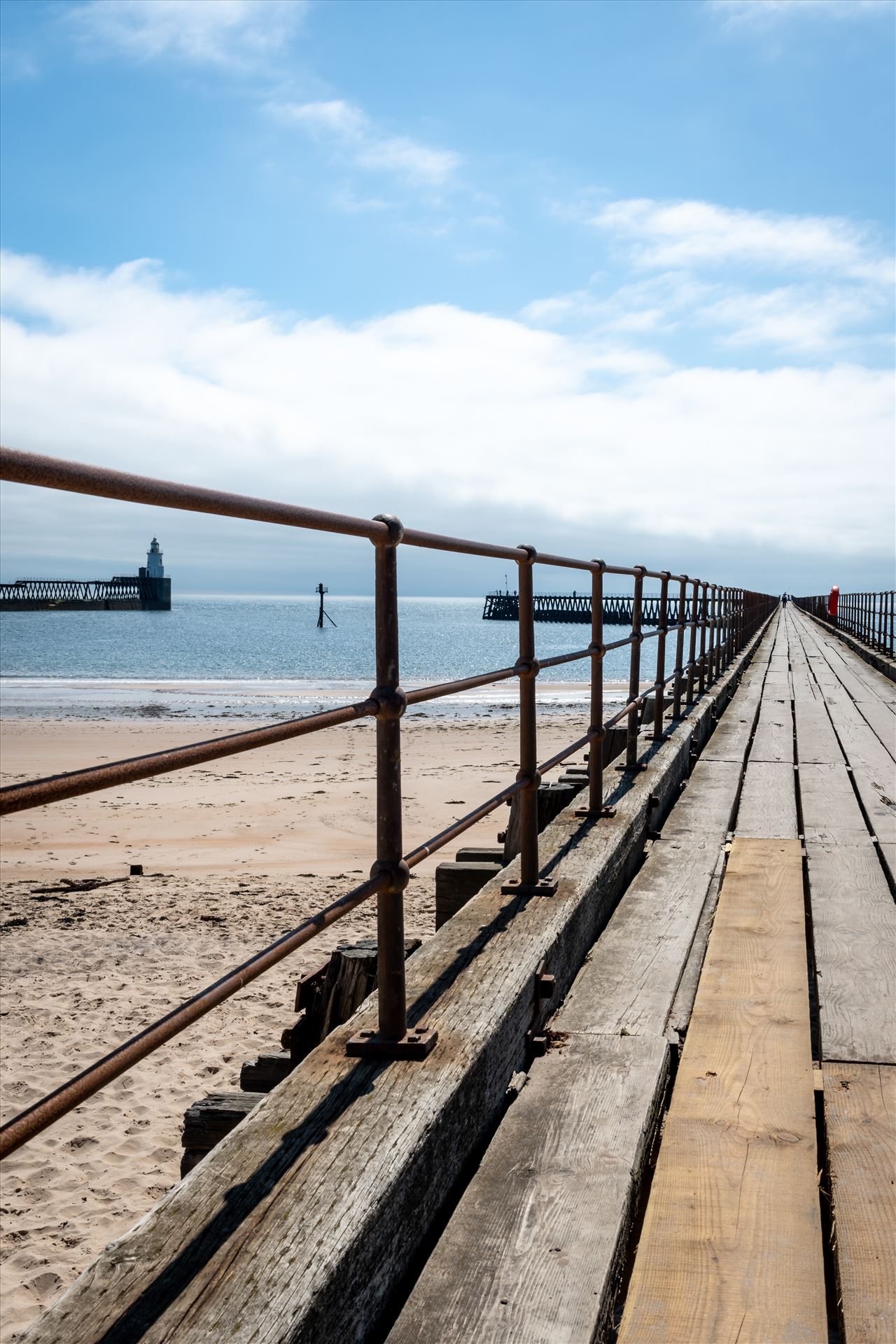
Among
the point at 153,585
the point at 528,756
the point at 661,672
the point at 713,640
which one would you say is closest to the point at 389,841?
the point at 528,756

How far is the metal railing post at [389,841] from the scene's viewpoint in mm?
1934

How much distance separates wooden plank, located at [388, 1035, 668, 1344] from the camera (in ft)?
→ 4.87

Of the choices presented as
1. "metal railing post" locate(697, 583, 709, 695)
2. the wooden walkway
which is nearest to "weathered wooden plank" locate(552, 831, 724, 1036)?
the wooden walkway

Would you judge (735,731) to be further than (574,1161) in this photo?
Yes

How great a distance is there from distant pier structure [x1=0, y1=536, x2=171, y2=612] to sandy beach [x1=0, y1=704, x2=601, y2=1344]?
13371 cm

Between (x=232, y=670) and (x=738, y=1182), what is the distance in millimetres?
48197

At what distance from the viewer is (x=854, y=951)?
3.13 meters

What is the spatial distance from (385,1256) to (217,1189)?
0.26 metres

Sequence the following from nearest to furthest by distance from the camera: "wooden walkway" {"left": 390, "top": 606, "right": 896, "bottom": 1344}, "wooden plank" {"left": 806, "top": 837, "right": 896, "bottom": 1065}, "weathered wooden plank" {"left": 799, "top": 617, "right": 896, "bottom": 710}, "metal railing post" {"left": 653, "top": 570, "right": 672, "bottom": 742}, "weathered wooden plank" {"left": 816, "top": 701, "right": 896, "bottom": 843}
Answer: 1. "wooden walkway" {"left": 390, "top": 606, "right": 896, "bottom": 1344}
2. "wooden plank" {"left": 806, "top": 837, "right": 896, "bottom": 1065}
3. "weathered wooden plank" {"left": 816, "top": 701, "right": 896, "bottom": 843}
4. "metal railing post" {"left": 653, "top": 570, "right": 672, "bottom": 742}
5. "weathered wooden plank" {"left": 799, "top": 617, "right": 896, "bottom": 710}

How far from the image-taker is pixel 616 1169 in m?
1.86

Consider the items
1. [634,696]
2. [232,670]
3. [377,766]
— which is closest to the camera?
[377,766]

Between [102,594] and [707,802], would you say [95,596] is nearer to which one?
[102,594]

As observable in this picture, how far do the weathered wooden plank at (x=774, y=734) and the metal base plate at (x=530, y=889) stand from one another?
13.1ft

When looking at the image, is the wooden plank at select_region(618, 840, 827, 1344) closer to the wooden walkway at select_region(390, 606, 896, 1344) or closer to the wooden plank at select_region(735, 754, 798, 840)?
the wooden walkway at select_region(390, 606, 896, 1344)
